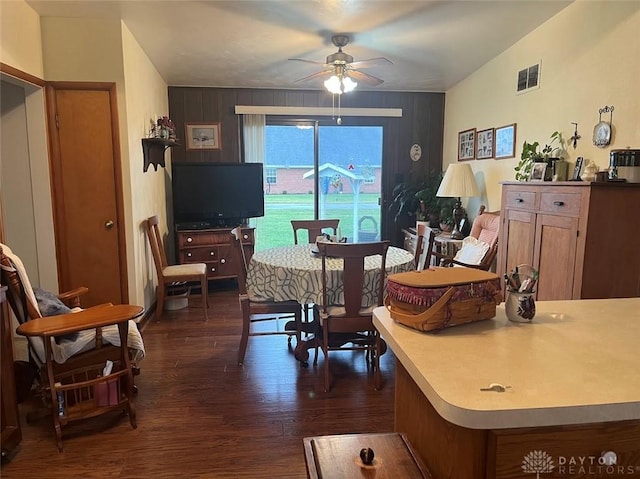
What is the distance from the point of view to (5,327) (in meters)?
→ 2.09

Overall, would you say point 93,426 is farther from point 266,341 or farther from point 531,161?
point 531,161

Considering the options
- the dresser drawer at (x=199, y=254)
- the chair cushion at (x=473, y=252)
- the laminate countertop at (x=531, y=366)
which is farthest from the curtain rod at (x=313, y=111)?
the laminate countertop at (x=531, y=366)

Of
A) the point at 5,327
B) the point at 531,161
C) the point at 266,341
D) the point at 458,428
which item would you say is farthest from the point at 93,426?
the point at 531,161

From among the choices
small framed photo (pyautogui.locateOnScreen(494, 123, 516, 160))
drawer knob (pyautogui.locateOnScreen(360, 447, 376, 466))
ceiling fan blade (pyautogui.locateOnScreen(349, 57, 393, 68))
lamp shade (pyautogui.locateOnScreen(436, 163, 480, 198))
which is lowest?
drawer knob (pyautogui.locateOnScreen(360, 447, 376, 466))

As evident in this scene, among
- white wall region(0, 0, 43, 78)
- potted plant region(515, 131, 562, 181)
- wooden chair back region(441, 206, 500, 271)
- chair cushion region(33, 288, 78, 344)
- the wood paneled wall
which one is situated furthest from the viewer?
the wood paneled wall

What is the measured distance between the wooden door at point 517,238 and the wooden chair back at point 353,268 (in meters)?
0.94

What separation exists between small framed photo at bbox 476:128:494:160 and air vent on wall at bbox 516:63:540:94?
2.26 feet

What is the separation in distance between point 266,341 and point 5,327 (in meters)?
1.91

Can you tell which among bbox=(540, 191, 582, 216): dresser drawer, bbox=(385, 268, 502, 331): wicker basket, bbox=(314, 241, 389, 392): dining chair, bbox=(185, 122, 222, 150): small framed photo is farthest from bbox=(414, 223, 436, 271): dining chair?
bbox=(185, 122, 222, 150): small framed photo

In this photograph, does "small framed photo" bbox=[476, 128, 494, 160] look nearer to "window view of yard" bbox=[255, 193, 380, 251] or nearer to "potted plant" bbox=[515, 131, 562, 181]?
"potted plant" bbox=[515, 131, 562, 181]

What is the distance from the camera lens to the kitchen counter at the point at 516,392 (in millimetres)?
847

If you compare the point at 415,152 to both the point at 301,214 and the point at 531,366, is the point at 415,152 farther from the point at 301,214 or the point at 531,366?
the point at 531,366

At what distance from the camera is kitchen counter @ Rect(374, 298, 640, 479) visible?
85 centimetres

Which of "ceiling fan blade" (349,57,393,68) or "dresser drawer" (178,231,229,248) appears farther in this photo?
"dresser drawer" (178,231,229,248)
